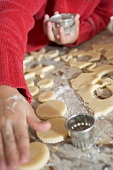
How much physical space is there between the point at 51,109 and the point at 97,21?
2.64 feet

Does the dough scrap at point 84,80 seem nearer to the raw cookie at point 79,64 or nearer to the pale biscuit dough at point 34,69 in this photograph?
the raw cookie at point 79,64

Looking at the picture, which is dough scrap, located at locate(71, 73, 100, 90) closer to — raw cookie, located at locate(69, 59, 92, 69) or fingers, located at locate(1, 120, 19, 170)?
raw cookie, located at locate(69, 59, 92, 69)

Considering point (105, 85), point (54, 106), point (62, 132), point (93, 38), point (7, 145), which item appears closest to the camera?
point (7, 145)

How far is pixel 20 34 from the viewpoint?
1.02 m

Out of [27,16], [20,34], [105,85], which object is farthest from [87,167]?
[27,16]

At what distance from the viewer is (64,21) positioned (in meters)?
1.26

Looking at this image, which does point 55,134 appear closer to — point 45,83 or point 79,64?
point 45,83

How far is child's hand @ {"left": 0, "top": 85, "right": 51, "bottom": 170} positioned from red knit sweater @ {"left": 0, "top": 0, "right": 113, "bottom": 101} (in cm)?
7

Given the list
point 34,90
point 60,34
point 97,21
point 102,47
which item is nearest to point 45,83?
point 34,90

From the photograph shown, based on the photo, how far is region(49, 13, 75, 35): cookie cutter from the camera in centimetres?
127

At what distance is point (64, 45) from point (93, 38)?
178mm

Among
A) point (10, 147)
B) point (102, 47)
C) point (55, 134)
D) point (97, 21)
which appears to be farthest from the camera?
point (97, 21)

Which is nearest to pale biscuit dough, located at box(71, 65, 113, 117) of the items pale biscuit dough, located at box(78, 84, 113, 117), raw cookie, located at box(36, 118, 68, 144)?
pale biscuit dough, located at box(78, 84, 113, 117)

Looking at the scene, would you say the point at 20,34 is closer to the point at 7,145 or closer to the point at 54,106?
the point at 54,106
